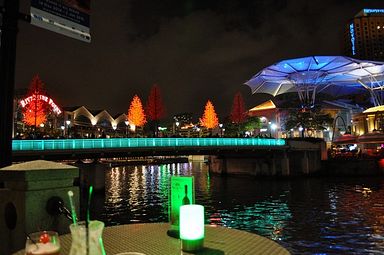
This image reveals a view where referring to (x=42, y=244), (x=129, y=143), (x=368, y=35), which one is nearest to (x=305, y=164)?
(x=129, y=143)

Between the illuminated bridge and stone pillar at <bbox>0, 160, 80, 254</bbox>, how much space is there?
31.5 meters

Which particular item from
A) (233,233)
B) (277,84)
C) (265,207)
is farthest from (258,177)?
(233,233)

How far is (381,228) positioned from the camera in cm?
2148

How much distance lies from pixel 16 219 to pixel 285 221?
70.2 feet

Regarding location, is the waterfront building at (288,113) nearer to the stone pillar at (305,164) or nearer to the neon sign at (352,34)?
the stone pillar at (305,164)

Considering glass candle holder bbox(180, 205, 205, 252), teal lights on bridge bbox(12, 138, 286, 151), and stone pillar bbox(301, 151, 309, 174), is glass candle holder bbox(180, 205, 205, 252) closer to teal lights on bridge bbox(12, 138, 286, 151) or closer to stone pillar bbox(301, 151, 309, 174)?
teal lights on bridge bbox(12, 138, 286, 151)

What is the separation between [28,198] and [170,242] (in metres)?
2.65

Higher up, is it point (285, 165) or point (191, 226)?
point (191, 226)

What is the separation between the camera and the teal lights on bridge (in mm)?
36000

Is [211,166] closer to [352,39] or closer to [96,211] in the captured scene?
[96,211]

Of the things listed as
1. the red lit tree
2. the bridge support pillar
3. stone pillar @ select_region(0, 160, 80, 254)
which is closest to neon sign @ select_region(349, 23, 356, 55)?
the red lit tree

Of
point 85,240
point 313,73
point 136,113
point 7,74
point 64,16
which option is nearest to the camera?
point 85,240

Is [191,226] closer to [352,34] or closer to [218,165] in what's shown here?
[218,165]

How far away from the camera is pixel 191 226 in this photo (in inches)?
163
